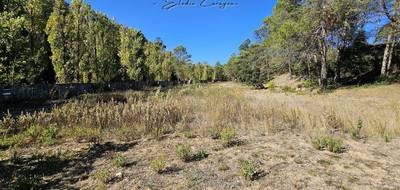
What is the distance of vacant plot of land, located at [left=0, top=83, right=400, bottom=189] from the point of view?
5.32 metres

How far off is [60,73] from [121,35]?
13707 millimetres

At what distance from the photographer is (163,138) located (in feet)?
26.6

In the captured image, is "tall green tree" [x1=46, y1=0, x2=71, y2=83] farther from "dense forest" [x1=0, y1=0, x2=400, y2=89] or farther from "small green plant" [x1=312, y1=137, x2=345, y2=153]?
"small green plant" [x1=312, y1=137, x2=345, y2=153]

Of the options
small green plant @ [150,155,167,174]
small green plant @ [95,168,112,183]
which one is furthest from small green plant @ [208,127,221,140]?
small green plant @ [95,168,112,183]

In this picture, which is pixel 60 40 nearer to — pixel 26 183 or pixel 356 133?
pixel 26 183

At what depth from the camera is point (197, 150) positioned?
6871 mm

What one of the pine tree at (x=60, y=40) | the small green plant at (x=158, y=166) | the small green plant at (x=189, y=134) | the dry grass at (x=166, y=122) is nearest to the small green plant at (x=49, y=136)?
the dry grass at (x=166, y=122)

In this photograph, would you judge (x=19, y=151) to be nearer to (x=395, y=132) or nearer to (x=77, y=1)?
(x=395, y=132)

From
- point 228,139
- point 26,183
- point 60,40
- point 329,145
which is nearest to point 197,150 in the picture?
point 228,139

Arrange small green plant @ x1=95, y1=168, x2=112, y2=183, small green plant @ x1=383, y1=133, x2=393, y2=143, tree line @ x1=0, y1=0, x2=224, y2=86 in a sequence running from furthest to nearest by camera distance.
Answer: tree line @ x1=0, y1=0, x2=224, y2=86
small green plant @ x1=383, y1=133, x2=393, y2=143
small green plant @ x1=95, y1=168, x2=112, y2=183

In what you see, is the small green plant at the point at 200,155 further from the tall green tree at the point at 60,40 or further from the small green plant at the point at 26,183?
the tall green tree at the point at 60,40

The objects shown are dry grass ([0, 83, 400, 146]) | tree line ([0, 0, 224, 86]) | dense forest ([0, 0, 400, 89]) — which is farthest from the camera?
dense forest ([0, 0, 400, 89])

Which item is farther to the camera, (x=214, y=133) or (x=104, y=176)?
(x=214, y=133)

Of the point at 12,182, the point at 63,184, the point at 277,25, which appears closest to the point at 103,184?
the point at 63,184
